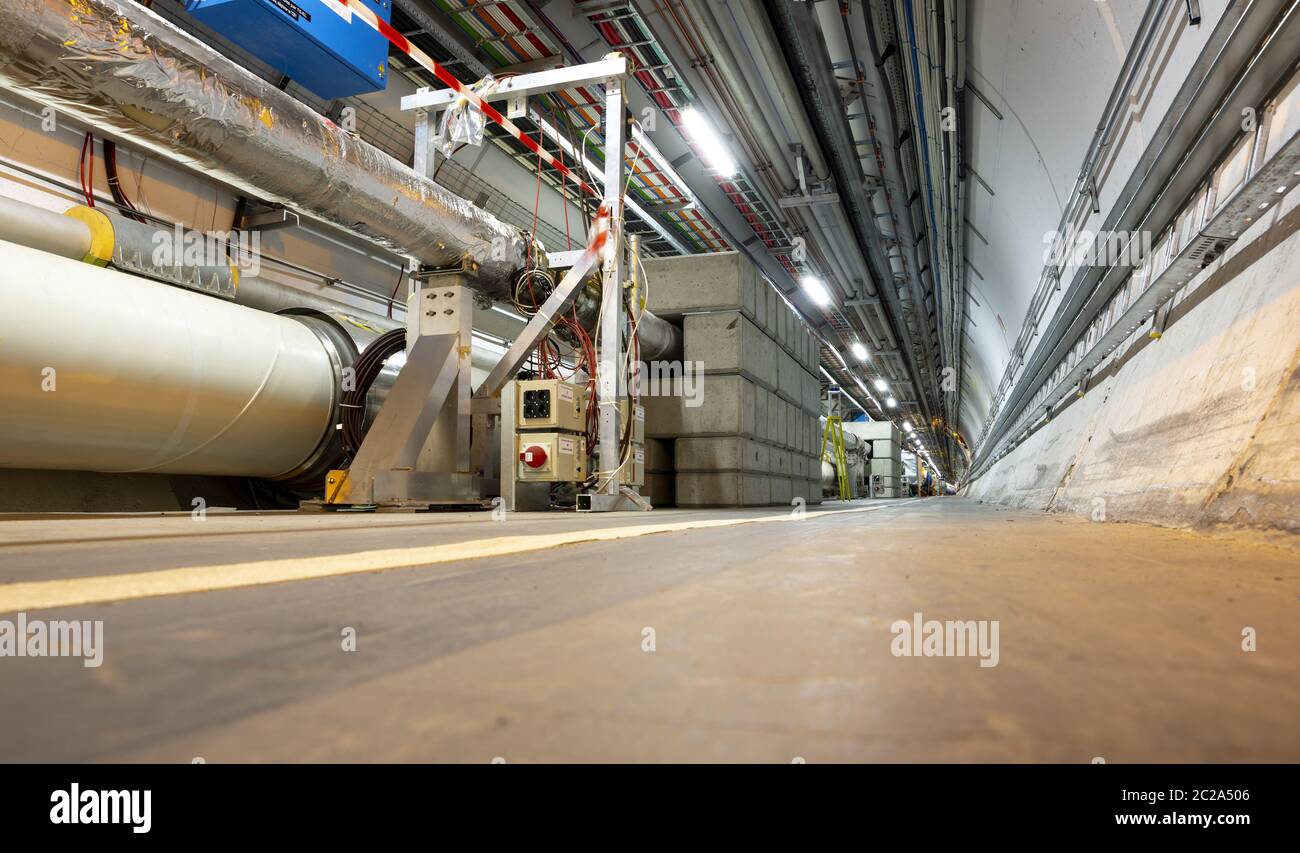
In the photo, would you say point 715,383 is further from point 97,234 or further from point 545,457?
point 97,234

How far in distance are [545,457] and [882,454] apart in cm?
1814

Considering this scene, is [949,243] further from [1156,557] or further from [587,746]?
[587,746]

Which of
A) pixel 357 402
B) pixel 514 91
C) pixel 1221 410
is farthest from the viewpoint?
pixel 514 91

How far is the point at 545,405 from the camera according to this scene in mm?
4590

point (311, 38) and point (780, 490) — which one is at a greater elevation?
point (311, 38)

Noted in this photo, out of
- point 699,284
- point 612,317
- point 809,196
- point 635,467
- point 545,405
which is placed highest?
point 809,196

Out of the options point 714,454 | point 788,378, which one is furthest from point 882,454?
point 714,454

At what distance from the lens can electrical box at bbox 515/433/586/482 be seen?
4535 mm

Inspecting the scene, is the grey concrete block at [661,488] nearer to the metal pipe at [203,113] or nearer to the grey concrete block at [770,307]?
the grey concrete block at [770,307]

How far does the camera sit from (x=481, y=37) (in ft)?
17.5

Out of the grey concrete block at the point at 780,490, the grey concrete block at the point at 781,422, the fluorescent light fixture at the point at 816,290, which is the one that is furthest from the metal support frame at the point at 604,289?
the fluorescent light fixture at the point at 816,290

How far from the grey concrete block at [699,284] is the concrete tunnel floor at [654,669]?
593 cm

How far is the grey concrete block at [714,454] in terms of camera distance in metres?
6.87
